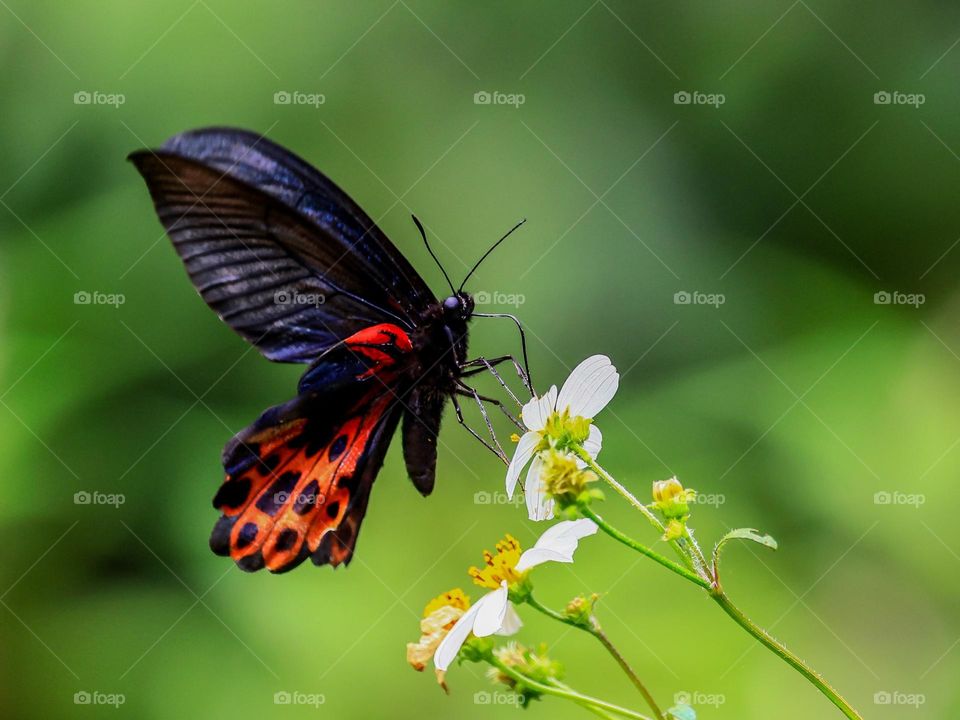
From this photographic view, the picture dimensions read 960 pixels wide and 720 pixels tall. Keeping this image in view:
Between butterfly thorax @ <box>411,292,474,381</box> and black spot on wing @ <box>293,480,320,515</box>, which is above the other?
butterfly thorax @ <box>411,292,474,381</box>

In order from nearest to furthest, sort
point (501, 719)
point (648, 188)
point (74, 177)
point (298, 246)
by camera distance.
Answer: point (298, 246), point (501, 719), point (74, 177), point (648, 188)

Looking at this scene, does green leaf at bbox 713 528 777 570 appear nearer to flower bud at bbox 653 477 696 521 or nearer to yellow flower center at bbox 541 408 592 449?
flower bud at bbox 653 477 696 521

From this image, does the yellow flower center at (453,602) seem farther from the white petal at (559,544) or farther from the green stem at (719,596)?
the green stem at (719,596)

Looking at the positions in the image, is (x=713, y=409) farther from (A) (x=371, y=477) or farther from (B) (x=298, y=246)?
(B) (x=298, y=246)

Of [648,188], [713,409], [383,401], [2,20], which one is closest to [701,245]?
[648,188]

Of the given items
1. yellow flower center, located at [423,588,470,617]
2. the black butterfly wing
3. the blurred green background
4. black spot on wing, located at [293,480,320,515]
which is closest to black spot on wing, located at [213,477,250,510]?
black spot on wing, located at [293,480,320,515]

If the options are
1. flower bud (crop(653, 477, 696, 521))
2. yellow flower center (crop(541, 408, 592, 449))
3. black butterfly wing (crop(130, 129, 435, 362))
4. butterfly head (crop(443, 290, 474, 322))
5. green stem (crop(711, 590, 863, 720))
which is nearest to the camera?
green stem (crop(711, 590, 863, 720))

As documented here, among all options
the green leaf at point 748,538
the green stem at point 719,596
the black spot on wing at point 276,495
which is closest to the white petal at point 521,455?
the green stem at point 719,596

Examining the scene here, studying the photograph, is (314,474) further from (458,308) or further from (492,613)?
(492,613)
